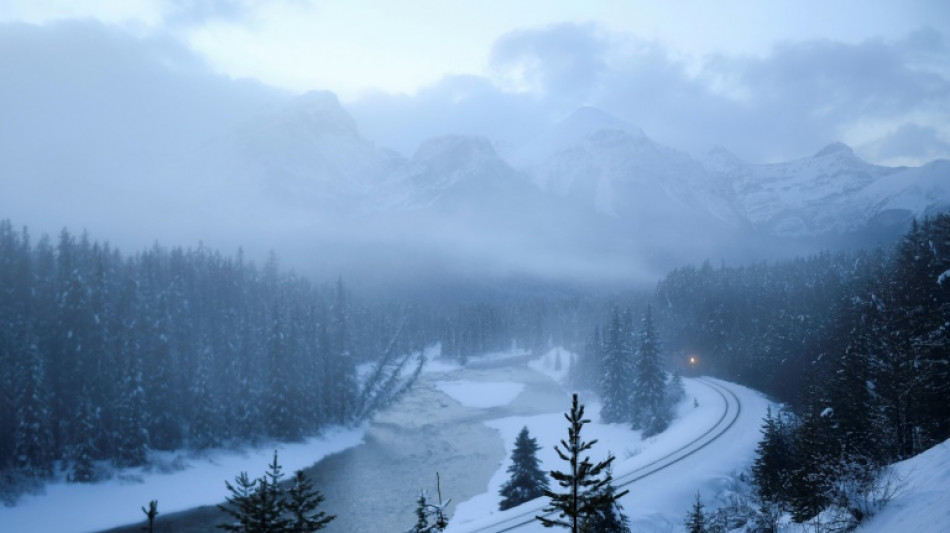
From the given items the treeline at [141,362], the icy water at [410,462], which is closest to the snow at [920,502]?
the icy water at [410,462]

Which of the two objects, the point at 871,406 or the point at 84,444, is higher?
the point at 871,406

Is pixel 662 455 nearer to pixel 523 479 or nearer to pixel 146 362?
pixel 523 479

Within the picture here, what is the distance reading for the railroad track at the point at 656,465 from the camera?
25062mm

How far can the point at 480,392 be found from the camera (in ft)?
298

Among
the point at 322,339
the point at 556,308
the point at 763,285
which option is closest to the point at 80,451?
the point at 322,339

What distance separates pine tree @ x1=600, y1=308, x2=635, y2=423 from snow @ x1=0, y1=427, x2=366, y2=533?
32.4 m

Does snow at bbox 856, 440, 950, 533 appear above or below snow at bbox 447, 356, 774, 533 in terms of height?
above

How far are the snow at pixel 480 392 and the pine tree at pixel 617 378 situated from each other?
1957 centimetres

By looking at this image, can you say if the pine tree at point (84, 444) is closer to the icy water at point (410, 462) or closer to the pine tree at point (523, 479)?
the icy water at point (410, 462)

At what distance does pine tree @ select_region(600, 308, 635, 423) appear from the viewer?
63916 millimetres

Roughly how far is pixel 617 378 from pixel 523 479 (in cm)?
3513

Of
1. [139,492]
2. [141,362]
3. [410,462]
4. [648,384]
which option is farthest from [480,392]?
[139,492]

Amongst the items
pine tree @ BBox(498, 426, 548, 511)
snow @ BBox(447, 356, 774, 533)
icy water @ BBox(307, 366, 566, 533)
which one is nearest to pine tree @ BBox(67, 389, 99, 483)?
icy water @ BBox(307, 366, 566, 533)

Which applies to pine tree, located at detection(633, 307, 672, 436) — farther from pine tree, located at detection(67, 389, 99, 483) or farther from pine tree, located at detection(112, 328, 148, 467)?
pine tree, located at detection(67, 389, 99, 483)
